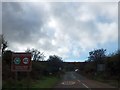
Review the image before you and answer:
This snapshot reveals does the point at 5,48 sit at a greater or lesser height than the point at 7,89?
greater

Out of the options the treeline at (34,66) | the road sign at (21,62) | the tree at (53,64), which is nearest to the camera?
the road sign at (21,62)

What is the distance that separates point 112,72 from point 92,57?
45843 mm

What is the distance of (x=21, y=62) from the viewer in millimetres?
30047

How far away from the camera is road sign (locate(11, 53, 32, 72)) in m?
29.5

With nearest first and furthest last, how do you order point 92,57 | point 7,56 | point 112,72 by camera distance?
point 7,56, point 112,72, point 92,57

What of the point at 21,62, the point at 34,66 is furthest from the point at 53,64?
the point at 21,62

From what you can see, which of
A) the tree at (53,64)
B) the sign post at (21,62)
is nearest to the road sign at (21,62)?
the sign post at (21,62)

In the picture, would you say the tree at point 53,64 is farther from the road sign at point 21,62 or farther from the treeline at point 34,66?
the road sign at point 21,62

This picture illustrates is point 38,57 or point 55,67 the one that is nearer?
point 38,57

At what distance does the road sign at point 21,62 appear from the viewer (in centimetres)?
2954

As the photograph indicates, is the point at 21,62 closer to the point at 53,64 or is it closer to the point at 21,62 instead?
the point at 21,62

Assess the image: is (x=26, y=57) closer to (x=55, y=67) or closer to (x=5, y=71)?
(x=5, y=71)

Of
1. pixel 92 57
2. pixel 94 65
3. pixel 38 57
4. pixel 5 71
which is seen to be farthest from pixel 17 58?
pixel 92 57

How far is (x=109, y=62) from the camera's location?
253ft
